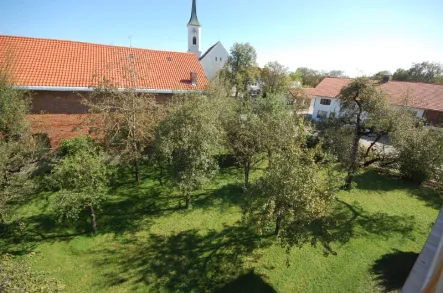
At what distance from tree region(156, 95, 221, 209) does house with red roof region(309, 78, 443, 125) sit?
1646 centimetres

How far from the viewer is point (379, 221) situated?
1224 cm

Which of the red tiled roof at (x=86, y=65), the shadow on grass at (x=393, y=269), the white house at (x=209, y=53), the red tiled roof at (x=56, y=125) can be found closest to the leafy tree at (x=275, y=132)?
the shadow on grass at (x=393, y=269)

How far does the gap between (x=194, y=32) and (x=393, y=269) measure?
4751cm

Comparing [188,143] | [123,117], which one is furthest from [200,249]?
[123,117]

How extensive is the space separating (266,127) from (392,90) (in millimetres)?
30704

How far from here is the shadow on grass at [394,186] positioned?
583 inches

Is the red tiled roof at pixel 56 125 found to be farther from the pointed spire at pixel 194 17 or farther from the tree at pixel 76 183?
the pointed spire at pixel 194 17

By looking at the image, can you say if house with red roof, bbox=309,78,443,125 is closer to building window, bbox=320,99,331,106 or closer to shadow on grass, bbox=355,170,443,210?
building window, bbox=320,99,331,106

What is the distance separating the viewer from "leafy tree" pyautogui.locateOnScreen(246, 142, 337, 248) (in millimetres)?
7094

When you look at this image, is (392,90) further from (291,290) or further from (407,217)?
(291,290)

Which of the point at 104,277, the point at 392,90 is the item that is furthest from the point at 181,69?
the point at 392,90

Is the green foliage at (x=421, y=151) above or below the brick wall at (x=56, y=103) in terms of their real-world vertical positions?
below

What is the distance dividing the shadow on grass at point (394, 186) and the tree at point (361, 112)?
248 cm

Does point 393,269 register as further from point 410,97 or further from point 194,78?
point 410,97
